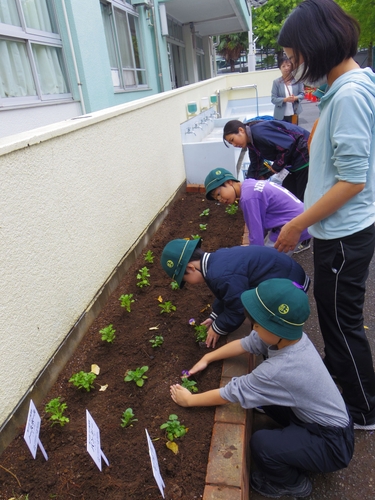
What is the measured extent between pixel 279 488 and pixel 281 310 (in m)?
0.93

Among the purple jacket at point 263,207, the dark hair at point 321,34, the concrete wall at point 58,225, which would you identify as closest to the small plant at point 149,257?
the concrete wall at point 58,225

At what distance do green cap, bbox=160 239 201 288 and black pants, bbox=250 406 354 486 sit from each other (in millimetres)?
956

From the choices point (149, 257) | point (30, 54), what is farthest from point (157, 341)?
point (30, 54)

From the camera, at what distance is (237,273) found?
2.24 m

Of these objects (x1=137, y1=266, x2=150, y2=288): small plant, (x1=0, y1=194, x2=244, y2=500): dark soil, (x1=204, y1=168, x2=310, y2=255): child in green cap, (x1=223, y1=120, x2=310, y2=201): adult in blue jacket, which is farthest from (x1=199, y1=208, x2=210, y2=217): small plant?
(x1=204, y1=168, x2=310, y2=255): child in green cap

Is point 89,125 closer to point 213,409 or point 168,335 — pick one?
point 168,335

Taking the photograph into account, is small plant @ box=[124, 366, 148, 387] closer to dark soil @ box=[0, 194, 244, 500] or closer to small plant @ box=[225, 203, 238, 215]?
dark soil @ box=[0, 194, 244, 500]

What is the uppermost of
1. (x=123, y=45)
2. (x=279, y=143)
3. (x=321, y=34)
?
(x=123, y=45)

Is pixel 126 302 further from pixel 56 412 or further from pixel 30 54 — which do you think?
pixel 30 54

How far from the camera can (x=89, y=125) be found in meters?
3.01

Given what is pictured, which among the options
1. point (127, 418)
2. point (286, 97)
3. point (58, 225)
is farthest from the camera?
point (286, 97)

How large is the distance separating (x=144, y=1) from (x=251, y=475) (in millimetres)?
8581

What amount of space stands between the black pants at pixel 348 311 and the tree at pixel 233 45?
43.6 metres

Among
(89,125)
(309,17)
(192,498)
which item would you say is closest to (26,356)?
(192,498)
